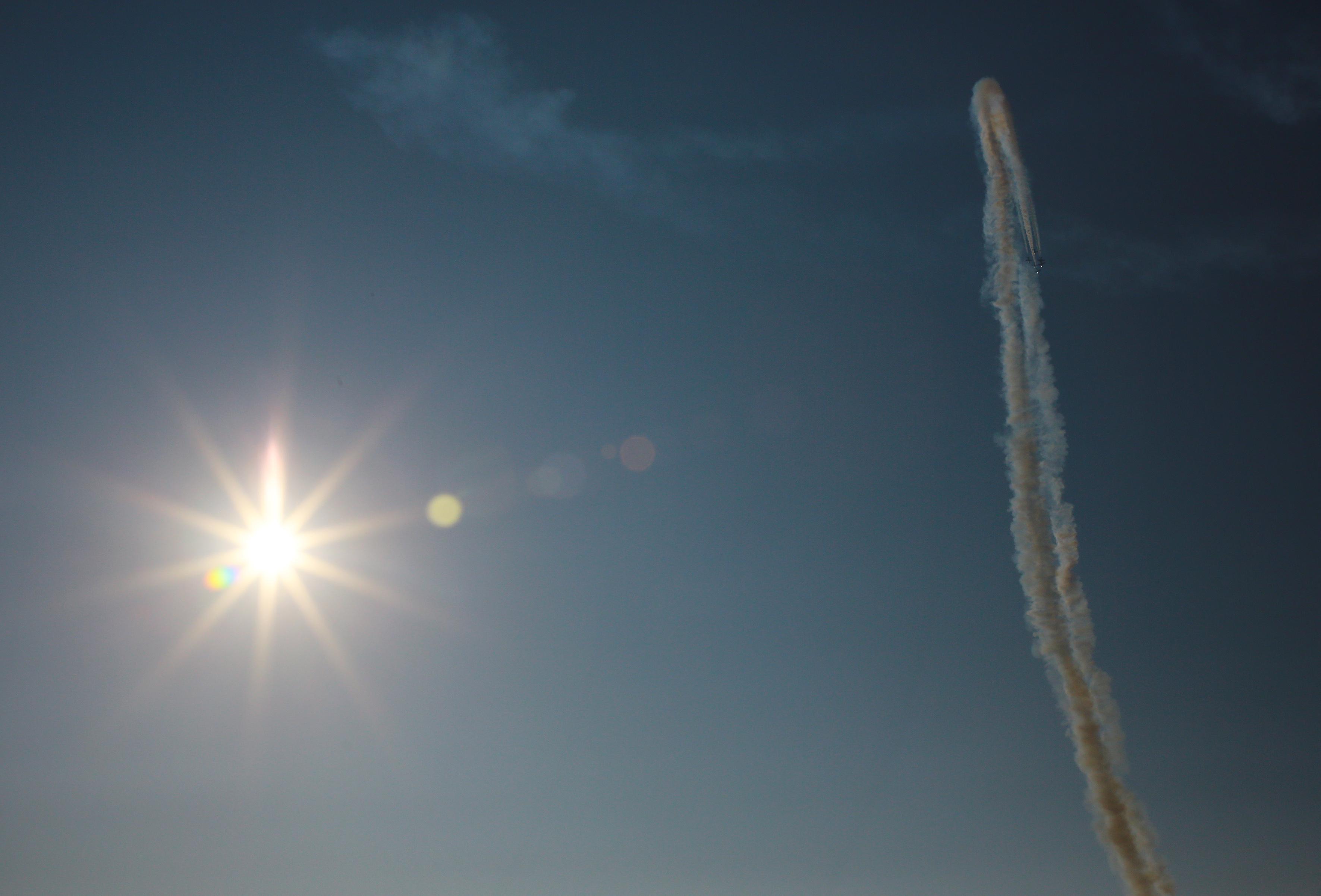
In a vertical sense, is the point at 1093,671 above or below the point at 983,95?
below

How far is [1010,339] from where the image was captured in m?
87.3

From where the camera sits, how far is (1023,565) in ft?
282

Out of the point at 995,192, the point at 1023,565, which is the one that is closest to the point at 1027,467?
the point at 1023,565

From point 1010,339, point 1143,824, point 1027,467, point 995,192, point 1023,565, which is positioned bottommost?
point 1143,824

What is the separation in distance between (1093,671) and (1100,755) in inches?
265

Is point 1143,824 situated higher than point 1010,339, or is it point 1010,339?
point 1010,339

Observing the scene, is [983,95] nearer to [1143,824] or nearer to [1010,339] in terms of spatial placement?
[1010,339]

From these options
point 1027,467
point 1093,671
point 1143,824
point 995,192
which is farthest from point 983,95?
point 1143,824

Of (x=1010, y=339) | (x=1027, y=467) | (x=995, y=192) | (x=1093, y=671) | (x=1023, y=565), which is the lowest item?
(x=1093, y=671)

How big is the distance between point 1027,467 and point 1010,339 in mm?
10503

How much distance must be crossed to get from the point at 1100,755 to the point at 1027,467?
23.3m

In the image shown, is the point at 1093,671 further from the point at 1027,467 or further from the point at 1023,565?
the point at 1027,467

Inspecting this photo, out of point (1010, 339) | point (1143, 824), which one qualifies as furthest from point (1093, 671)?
point (1010, 339)

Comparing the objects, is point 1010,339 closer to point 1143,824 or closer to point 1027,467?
point 1027,467
